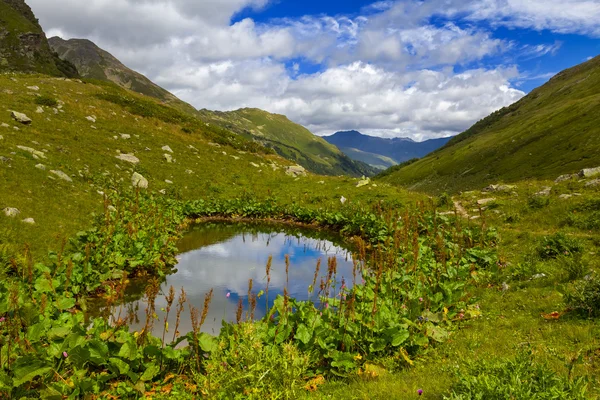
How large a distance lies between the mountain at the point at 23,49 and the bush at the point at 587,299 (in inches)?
3960

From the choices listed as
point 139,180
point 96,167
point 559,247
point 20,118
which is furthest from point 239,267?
point 20,118

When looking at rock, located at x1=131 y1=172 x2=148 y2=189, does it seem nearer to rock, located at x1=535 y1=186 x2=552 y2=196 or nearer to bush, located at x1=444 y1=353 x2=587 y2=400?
bush, located at x1=444 y1=353 x2=587 y2=400

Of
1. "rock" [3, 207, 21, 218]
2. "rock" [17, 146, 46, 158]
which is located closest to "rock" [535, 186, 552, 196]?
"rock" [3, 207, 21, 218]

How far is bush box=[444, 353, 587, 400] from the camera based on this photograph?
14.0 feet

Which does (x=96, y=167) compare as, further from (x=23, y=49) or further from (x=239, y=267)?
(x=23, y=49)

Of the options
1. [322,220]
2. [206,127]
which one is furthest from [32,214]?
[206,127]

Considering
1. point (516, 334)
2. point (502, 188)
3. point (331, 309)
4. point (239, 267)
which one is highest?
point (502, 188)

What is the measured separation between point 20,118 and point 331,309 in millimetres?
28701

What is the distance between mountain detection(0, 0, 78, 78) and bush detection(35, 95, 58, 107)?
198ft

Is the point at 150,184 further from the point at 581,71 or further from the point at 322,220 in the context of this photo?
the point at 581,71

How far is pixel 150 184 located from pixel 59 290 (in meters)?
18.1

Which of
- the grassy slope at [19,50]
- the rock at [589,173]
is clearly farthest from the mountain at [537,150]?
the grassy slope at [19,50]

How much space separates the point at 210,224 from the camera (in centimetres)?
2458

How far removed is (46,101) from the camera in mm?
31609
